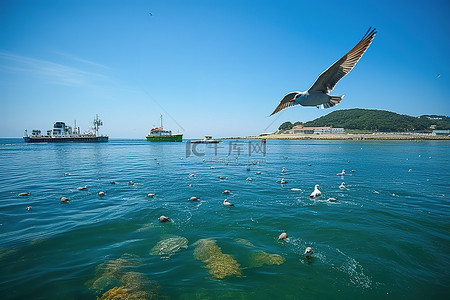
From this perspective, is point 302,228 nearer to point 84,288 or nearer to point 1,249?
point 84,288

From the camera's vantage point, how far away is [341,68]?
24.8 feet

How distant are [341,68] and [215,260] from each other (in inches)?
320

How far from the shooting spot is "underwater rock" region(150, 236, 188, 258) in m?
7.74

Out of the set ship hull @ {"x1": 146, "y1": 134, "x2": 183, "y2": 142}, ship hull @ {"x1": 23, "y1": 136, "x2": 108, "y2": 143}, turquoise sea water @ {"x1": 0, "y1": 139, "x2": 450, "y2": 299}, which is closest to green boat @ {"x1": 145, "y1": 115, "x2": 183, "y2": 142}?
ship hull @ {"x1": 146, "y1": 134, "x2": 183, "y2": 142}

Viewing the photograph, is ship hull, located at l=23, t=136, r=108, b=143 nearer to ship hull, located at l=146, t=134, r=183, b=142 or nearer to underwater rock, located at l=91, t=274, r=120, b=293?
ship hull, located at l=146, t=134, r=183, b=142

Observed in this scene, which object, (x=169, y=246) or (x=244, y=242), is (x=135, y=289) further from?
(x=244, y=242)

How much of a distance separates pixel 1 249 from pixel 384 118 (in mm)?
245110

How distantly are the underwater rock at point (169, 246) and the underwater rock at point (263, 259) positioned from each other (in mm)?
2653

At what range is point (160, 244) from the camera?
326 inches

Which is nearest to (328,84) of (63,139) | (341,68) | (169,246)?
(341,68)

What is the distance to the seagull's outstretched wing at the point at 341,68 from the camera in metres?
7.00

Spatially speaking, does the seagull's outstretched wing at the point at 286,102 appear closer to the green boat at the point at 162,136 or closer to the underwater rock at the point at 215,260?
the underwater rock at the point at 215,260

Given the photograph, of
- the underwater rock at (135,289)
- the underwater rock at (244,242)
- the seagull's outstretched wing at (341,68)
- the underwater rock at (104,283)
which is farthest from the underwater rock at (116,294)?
the seagull's outstretched wing at (341,68)

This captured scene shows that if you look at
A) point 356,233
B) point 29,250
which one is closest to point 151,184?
point 29,250
